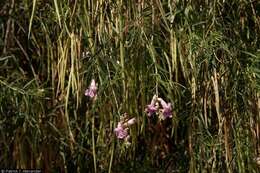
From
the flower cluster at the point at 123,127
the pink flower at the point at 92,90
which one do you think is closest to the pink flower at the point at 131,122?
the flower cluster at the point at 123,127

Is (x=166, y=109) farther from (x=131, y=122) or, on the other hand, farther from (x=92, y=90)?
(x=92, y=90)

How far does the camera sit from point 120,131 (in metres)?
1.89

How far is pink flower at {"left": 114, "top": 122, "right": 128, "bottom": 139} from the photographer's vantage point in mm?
1884

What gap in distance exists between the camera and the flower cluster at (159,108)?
192cm

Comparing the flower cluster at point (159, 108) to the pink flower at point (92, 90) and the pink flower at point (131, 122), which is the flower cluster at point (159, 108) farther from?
the pink flower at point (92, 90)

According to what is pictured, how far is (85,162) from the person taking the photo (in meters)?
2.03

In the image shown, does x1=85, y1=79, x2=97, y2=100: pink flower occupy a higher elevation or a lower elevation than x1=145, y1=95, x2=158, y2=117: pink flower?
higher

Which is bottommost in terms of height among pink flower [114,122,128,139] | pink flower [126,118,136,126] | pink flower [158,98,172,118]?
pink flower [114,122,128,139]

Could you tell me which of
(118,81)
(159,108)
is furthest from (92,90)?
(159,108)

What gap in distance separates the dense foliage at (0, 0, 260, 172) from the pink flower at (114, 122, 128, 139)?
4 centimetres

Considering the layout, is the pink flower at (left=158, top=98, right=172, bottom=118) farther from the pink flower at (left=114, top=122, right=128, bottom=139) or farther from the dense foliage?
the pink flower at (left=114, top=122, right=128, bottom=139)

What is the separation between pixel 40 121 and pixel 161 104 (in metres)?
0.35

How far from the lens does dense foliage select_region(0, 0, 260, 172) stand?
1906 mm

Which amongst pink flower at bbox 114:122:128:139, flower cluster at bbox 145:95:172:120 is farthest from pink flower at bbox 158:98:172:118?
→ pink flower at bbox 114:122:128:139
